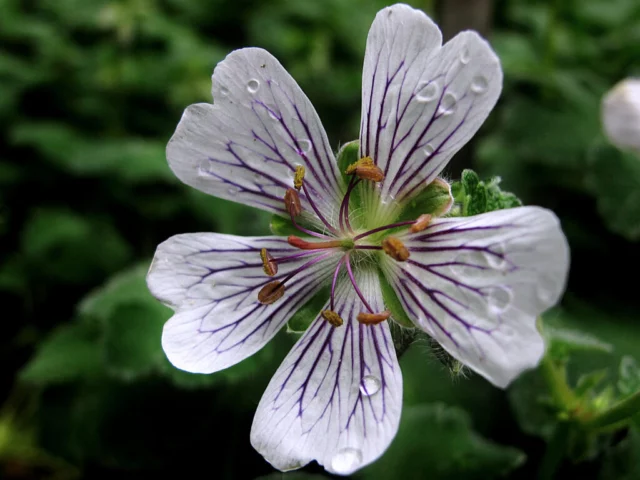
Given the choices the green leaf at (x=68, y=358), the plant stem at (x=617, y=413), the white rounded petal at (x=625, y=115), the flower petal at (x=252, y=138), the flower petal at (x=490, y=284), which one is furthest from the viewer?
the green leaf at (x=68, y=358)

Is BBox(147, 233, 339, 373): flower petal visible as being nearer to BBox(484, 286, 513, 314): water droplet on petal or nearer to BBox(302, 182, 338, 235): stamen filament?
BBox(302, 182, 338, 235): stamen filament

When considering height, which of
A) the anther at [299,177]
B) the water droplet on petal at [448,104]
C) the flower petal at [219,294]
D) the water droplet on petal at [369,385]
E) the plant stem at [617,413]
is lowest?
the plant stem at [617,413]

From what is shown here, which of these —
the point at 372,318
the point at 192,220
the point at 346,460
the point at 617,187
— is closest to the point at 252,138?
the point at 372,318

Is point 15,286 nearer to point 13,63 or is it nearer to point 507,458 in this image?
point 13,63

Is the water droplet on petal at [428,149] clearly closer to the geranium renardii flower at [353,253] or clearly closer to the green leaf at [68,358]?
the geranium renardii flower at [353,253]

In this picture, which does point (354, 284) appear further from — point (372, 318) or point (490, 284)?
point (490, 284)

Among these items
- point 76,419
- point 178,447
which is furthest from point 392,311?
point 76,419

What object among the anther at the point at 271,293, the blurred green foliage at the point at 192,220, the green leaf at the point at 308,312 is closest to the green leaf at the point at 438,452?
the blurred green foliage at the point at 192,220

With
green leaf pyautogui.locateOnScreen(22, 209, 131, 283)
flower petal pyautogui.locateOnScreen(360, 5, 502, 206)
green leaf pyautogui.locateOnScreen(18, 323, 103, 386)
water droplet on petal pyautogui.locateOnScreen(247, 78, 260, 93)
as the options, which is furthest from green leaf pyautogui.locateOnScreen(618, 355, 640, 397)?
green leaf pyautogui.locateOnScreen(22, 209, 131, 283)
